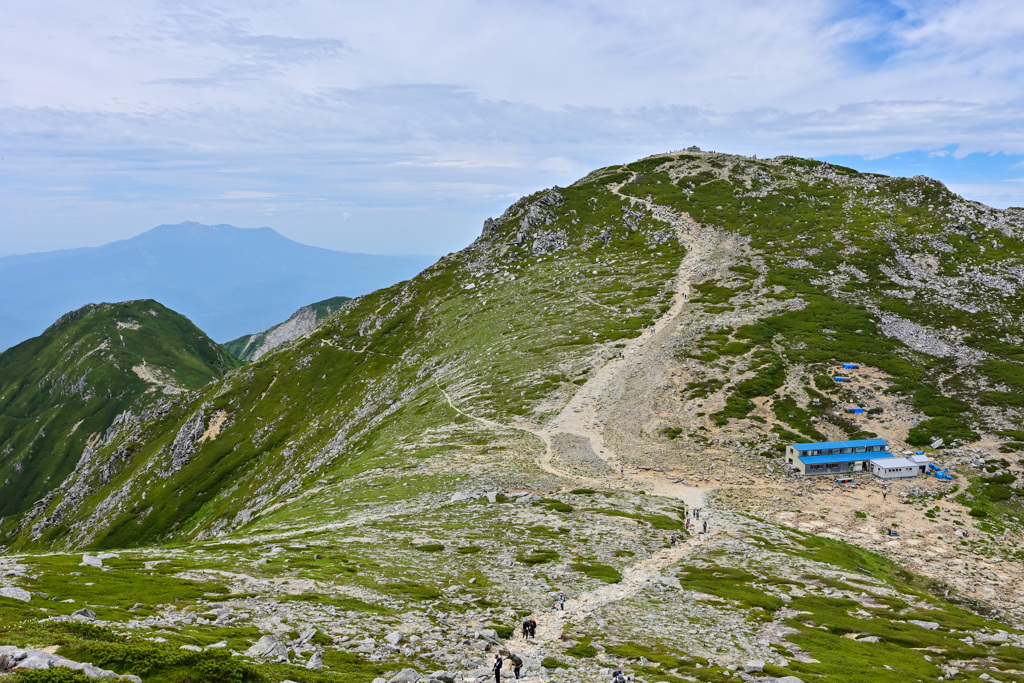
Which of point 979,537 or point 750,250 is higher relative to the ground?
point 750,250

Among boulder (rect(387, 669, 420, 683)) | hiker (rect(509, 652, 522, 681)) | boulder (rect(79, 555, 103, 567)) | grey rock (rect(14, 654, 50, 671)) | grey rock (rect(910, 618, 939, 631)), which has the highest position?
grey rock (rect(14, 654, 50, 671))

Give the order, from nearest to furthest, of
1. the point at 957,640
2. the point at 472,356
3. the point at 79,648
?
the point at 79,648 < the point at 957,640 < the point at 472,356

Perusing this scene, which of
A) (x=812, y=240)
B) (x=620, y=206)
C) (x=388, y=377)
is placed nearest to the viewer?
(x=388, y=377)

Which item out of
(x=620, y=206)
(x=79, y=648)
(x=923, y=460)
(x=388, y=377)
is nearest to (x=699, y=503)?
(x=923, y=460)

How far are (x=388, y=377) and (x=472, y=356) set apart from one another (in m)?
25.8

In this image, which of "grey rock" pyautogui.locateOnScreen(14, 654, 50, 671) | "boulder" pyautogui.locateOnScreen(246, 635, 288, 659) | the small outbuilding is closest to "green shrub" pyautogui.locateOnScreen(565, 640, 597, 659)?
"boulder" pyautogui.locateOnScreen(246, 635, 288, 659)

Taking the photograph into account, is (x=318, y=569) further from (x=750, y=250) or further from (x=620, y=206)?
(x=620, y=206)

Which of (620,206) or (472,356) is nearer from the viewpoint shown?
(472,356)

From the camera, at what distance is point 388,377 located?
12531cm

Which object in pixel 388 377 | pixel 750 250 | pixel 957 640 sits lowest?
pixel 957 640

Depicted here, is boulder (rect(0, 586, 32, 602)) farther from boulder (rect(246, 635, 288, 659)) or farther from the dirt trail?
the dirt trail

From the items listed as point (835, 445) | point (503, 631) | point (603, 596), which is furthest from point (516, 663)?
point (835, 445)

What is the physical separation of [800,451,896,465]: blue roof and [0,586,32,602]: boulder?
7202 cm

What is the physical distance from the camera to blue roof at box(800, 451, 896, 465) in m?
62.4
